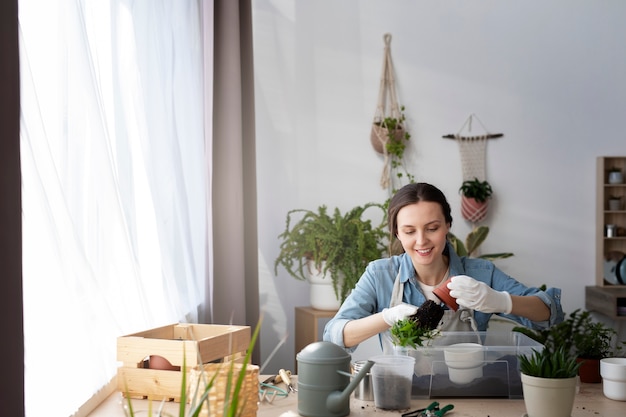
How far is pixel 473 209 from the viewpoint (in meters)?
4.22

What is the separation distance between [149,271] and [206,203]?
2.35ft

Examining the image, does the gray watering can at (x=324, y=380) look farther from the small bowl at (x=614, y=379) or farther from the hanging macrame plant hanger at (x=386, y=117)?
the hanging macrame plant hanger at (x=386, y=117)

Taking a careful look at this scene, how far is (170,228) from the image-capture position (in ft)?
8.34

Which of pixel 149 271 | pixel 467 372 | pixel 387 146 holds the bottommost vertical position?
pixel 467 372

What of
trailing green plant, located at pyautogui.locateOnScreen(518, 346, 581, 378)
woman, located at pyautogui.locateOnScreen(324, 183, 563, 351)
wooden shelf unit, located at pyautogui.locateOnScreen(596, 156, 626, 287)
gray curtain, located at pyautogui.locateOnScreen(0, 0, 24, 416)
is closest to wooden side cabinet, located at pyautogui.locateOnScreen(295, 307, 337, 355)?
woman, located at pyautogui.locateOnScreen(324, 183, 563, 351)

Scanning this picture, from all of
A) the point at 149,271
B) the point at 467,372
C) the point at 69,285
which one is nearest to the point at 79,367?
the point at 69,285

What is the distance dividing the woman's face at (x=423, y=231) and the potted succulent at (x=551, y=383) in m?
0.83

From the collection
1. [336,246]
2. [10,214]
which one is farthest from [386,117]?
[10,214]

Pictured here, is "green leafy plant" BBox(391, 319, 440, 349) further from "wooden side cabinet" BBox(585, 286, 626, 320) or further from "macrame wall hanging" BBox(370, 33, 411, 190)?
"wooden side cabinet" BBox(585, 286, 626, 320)

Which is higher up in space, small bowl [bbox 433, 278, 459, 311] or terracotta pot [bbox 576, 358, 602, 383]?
small bowl [bbox 433, 278, 459, 311]

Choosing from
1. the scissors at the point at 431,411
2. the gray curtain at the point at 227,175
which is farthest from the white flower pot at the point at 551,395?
the gray curtain at the point at 227,175

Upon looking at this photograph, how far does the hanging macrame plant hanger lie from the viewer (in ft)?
13.7

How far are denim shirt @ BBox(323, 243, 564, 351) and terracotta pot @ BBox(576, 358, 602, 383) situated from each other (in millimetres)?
435

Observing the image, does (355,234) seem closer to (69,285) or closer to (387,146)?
(387,146)
